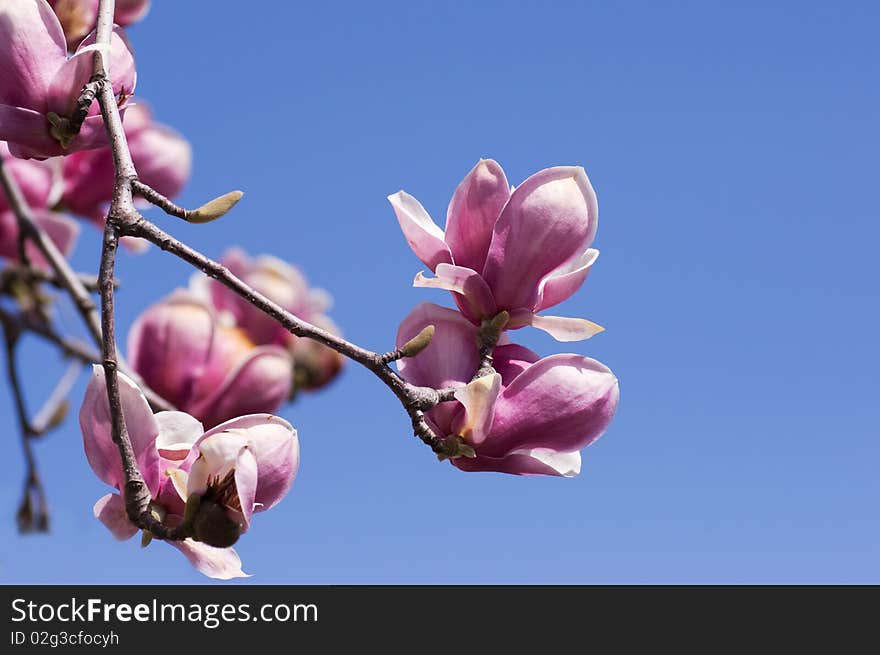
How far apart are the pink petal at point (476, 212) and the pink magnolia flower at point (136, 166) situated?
33.9 inches

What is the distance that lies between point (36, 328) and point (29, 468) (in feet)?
0.70

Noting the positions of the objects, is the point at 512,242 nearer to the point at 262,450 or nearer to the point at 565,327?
the point at 565,327

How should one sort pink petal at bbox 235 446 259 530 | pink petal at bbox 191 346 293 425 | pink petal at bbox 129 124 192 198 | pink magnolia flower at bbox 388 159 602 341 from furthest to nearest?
pink petal at bbox 129 124 192 198
pink petal at bbox 191 346 293 425
pink magnolia flower at bbox 388 159 602 341
pink petal at bbox 235 446 259 530

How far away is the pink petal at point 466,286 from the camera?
0.77 m

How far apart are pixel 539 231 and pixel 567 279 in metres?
0.05

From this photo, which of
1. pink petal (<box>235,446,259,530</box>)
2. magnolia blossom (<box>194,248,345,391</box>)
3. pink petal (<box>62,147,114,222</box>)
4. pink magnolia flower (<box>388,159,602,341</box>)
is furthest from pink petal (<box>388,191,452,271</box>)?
magnolia blossom (<box>194,248,345,391</box>)

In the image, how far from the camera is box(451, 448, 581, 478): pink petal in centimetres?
76

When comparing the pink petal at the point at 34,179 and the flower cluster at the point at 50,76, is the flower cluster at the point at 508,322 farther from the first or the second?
the pink petal at the point at 34,179

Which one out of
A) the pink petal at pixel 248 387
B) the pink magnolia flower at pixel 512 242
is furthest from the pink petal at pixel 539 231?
the pink petal at pixel 248 387

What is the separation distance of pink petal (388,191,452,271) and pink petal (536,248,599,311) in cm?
7

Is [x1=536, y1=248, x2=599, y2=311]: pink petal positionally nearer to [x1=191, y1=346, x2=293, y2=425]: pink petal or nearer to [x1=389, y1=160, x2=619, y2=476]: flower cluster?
[x1=389, y1=160, x2=619, y2=476]: flower cluster

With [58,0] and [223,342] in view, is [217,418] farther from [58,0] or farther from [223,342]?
[58,0]

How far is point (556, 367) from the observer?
747 millimetres

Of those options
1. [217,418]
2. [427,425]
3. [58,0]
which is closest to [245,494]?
[427,425]
